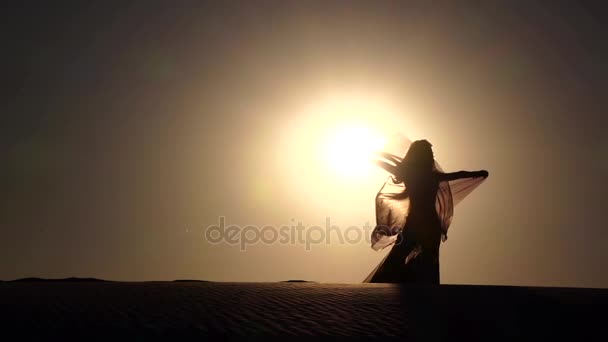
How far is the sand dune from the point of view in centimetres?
190

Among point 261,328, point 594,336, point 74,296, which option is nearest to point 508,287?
point 594,336

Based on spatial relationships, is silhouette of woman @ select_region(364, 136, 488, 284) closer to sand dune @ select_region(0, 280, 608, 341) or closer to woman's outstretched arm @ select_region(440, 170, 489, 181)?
woman's outstretched arm @ select_region(440, 170, 489, 181)

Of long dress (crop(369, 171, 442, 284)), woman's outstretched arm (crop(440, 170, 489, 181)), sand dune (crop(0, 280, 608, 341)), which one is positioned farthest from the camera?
woman's outstretched arm (crop(440, 170, 489, 181))

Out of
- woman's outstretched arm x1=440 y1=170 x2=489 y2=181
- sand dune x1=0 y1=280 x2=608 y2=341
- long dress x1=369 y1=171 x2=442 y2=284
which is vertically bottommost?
sand dune x1=0 y1=280 x2=608 y2=341

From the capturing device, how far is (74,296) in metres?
2.79

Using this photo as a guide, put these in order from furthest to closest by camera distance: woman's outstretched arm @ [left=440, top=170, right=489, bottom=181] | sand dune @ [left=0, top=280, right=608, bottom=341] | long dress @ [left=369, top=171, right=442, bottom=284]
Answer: woman's outstretched arm @ [left=440, top=170, right=489, bottom=181] < long dress @ [left=369, top=171, right=442, bottom=284] < sand dune @ [left=0, top=280, right=608, bottom=341]

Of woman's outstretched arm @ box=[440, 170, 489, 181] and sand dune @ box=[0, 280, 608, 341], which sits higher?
woman's outstretched arm @ box=[440, 170, 489, 181]

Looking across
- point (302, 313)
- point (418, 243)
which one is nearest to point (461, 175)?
point (418, 243)

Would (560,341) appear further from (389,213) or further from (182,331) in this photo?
(389,213)

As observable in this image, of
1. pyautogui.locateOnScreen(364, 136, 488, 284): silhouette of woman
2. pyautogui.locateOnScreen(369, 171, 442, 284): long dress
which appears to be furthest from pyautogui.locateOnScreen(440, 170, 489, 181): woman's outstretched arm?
pyautogui.locateOnScreen(369, 171, 442, 284): long dress

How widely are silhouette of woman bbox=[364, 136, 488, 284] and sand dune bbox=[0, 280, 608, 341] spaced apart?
8.02m

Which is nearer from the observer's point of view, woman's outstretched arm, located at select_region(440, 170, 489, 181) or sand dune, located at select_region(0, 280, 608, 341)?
sand dune, located at select_region(0, 280, 608, 341)

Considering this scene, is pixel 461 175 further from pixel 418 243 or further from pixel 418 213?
pixel 418 243

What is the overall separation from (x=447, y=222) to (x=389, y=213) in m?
1.36
